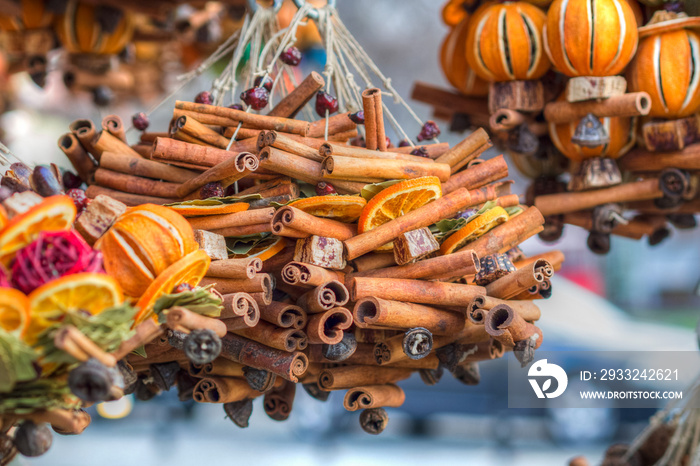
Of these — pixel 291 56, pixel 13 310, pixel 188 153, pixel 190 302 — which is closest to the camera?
pixel 13 310

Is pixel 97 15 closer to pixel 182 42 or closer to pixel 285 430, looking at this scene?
pixel 182 42

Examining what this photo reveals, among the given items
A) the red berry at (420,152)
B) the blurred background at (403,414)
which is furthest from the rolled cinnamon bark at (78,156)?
the blurred background at (403,414)

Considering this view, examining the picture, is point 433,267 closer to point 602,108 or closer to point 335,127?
point 335,127

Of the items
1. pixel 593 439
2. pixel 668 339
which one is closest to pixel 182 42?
pixel 593 439

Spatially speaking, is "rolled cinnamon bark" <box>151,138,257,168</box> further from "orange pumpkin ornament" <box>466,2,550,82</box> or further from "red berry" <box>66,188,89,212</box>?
"orange pumpkin ornament" <box>466,2,550,82</box>

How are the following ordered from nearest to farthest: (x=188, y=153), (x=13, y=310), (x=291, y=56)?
(x=13, y=310)
(x=188, y=153)
(x=291, y=56)

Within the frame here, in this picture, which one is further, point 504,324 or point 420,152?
point 420,152

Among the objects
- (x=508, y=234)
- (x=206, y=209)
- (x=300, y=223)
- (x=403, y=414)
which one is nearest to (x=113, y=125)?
(x=206, y=209)
